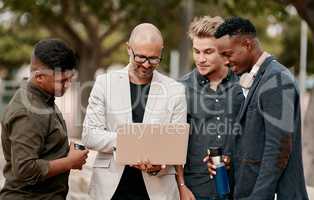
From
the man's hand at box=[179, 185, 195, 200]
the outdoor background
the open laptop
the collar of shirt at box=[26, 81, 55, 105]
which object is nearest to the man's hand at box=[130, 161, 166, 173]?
the open laptop

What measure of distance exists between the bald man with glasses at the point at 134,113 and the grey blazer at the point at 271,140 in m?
0.53

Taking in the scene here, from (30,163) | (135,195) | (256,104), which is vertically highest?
(256,104)

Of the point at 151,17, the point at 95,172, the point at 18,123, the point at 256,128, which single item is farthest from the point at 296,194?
the point at 151,17

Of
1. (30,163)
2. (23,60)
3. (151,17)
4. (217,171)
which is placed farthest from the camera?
(23,60)

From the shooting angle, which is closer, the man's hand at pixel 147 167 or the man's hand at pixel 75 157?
the man's hand at pixel 75 157

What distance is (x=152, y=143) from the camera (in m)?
4.38

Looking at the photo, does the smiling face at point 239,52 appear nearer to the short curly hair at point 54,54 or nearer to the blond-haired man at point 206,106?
the blond-haired man at point 206,106

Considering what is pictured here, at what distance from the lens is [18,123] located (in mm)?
3881

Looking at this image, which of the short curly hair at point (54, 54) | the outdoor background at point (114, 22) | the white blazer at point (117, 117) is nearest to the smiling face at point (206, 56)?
the white blazer at point (117, 117)

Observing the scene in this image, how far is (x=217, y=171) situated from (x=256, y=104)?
56 cm

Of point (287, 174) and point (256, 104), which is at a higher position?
point (256, 104)

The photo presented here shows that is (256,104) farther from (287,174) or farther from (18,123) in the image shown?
(18,123)

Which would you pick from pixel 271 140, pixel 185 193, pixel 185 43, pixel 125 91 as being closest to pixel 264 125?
pixel 271 140

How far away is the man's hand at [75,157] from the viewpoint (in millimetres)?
4180
